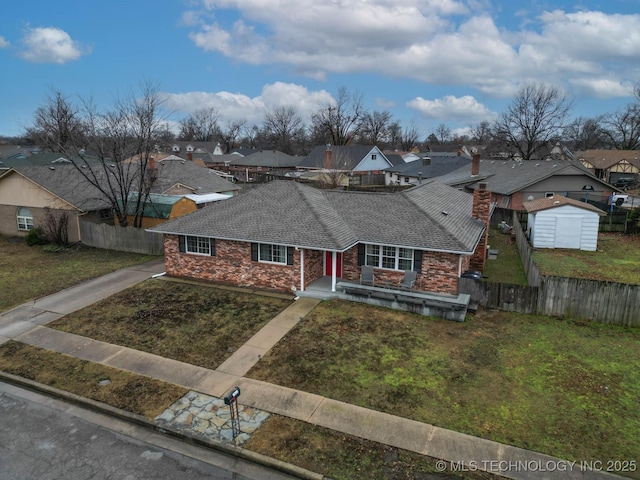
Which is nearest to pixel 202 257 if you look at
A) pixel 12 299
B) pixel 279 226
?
pixel 279 226

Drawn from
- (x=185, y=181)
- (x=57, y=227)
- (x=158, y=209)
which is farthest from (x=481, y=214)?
(x=57, y=227)

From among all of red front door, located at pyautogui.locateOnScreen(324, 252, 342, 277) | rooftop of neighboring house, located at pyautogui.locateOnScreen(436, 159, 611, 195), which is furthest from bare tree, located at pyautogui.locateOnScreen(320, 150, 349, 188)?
red front door, located at pyautogui.locateOnScreen(324, 252, 342, 277)

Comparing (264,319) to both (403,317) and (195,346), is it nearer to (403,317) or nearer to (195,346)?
(195,346)

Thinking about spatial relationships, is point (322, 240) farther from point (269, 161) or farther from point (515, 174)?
point (269, 161)

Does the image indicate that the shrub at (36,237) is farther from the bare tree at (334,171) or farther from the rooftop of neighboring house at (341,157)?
the rooftop of neighboring house at (341,157)

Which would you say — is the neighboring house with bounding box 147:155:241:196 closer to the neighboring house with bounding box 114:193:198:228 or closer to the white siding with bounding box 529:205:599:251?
the neighboring house with bounding box 114:193:198:228
